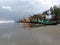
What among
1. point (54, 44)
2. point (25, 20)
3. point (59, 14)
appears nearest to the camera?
point (54, 44)

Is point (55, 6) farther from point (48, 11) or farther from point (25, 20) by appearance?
point (25, 20)

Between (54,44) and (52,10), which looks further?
(52,10)

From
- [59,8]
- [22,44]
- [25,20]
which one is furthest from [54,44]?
[25,20]

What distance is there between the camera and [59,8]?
11762 cm

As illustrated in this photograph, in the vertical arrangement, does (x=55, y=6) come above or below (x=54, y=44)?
above

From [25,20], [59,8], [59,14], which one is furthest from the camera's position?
[25,20]

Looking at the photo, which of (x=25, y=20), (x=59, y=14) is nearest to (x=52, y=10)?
(x=59, y=14)

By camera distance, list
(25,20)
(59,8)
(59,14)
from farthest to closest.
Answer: (25,20), (59,8), (59,14)

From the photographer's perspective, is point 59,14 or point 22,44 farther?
point 59,14

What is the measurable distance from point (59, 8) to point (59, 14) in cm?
1171

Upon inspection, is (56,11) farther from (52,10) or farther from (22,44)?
(22,44)

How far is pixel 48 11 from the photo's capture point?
406 ft

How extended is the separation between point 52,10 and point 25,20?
32.0 m

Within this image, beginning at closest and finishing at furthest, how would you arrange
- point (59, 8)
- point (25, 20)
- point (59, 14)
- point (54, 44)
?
point (54, 44) < point (59, 14) < point (59, 8) < point (25, 20)
